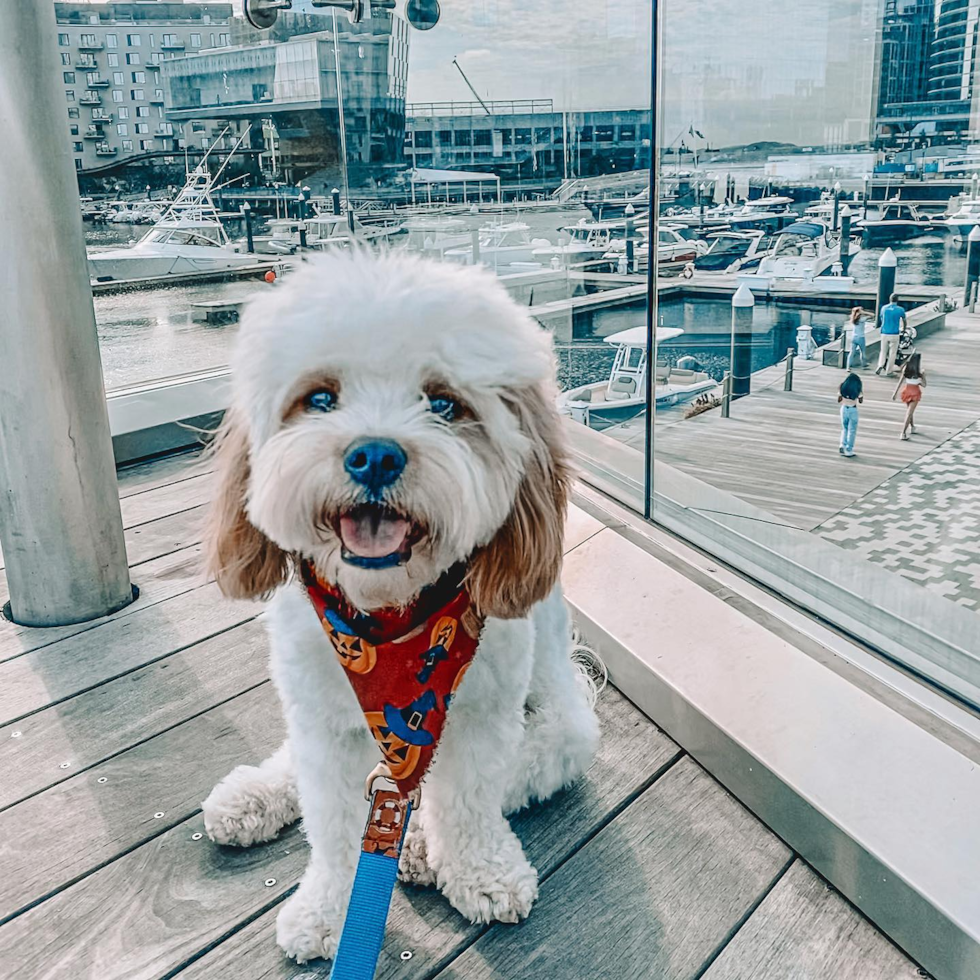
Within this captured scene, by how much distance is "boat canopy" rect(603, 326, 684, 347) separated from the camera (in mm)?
2406

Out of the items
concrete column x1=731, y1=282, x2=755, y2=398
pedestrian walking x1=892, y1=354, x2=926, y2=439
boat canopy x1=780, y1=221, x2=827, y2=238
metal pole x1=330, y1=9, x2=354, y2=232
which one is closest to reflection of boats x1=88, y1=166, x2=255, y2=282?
metal pole x1=330, y1=9, x2=354, y2=232

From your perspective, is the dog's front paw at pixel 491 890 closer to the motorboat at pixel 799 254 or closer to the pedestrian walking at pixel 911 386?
the pedestrian walking at pixel 911 386

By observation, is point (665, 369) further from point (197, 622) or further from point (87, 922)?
point (87, 922)

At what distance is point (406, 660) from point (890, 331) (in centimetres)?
115

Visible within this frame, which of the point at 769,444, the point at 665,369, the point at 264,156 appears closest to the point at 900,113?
the point at 769,444

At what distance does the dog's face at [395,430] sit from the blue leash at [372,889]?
30cm

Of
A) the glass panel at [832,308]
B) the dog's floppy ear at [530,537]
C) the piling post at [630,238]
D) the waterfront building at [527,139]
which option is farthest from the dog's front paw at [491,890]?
the waterfront building at [527,139]

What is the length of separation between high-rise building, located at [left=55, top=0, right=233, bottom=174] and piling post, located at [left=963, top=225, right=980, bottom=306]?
8.81ft

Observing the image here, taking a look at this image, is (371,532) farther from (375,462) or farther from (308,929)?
(308,929)

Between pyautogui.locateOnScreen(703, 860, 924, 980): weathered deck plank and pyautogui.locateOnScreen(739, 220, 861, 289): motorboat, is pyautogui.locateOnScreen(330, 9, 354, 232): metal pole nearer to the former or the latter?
pyautogui.locateOnScreen(739, 220, 861, 289): motorboat

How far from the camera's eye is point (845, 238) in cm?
183

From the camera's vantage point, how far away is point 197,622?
2.32 meters

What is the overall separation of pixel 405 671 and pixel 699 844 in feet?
2.15

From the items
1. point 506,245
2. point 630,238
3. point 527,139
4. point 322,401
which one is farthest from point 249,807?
point 527,139
